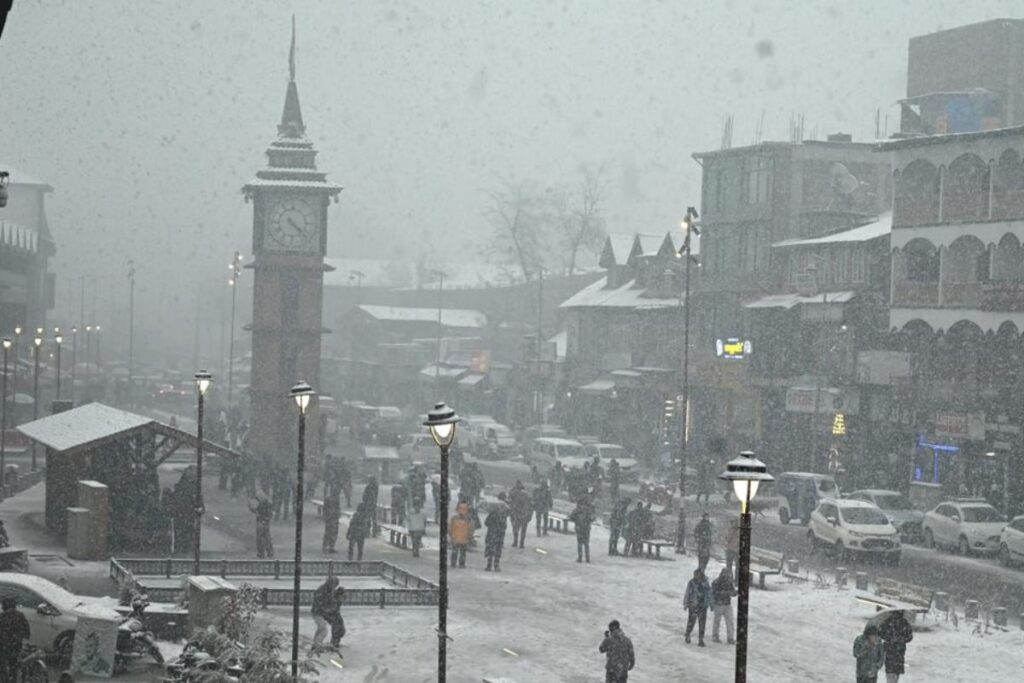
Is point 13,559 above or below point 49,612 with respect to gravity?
below

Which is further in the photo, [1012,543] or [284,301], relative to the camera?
[284,301]

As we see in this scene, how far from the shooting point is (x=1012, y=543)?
36406 millimetres

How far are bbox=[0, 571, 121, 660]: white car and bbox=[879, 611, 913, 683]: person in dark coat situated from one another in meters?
10.4

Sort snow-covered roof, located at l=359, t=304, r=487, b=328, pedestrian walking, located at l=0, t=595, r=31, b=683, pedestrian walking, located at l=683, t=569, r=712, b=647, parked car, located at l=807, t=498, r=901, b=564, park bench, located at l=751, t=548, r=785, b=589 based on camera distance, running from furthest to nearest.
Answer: snow-covered roof, located at l=359, t=304, r=487, b=328 < parked car, located at l=807, t=498, r=901, b=564 < park bench, located at l=751, t=548, r=785, b=589 < pedestrian walking, located at l=683, t=569, r=712, b=647 < pedestrian walking, located at l=0, t=595, r=31, b=683

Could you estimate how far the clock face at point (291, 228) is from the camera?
55781mm

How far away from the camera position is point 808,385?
6025 centimetres

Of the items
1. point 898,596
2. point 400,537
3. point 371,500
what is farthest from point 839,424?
point 898,596

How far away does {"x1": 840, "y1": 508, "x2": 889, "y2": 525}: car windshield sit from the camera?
36.4 meters

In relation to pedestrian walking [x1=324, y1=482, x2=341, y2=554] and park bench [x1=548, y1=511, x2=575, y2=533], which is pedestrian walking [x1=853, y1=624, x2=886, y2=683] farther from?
park bench [x1=548, y1=511, x2=575, y2=533]

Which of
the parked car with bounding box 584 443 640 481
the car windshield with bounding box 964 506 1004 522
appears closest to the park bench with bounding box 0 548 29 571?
the car windshield with bounding box 964 506 1004 522

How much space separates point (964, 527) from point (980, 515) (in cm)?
90

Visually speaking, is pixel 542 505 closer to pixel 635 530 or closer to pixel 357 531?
pixel 635 530

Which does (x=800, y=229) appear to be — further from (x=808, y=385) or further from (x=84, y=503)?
(x=84, y=503)

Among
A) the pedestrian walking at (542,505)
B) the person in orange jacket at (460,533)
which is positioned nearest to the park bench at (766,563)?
the person in orange jacket at (460,533)
